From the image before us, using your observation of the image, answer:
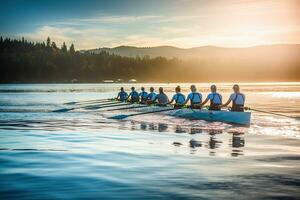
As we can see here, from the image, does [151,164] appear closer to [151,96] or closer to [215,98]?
[215,98]

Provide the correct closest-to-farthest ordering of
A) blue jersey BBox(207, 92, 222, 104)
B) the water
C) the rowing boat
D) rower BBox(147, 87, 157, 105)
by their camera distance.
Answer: the water
the rowing boat
blue jersey BBox(207, 92, 222, 104)
rower BBox(147, 87, 157, 105)

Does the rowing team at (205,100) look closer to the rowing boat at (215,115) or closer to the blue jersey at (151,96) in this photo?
the blue jersey at (151,96)

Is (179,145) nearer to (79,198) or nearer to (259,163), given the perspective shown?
(259,163)

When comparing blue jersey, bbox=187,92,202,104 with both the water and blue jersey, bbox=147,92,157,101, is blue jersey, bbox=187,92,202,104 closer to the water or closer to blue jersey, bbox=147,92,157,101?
the water

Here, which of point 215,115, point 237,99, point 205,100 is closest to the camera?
point 237,99

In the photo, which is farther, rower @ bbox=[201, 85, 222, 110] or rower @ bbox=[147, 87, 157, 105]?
rower @ bbox=[147, 87, 157, 105]

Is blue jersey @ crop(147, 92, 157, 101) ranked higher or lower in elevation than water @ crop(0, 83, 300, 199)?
higher

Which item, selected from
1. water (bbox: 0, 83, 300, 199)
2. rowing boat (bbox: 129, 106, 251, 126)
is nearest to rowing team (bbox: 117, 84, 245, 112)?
rowing boat (bbox: 129, 106, 251, 126)

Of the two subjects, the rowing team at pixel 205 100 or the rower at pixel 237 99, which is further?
the rowing team at pixel 205 100

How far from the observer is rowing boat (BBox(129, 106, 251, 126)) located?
1145 inches

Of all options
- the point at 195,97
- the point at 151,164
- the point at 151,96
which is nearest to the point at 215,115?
the point at 195,97

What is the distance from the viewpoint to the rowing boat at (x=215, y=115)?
29.1 metres

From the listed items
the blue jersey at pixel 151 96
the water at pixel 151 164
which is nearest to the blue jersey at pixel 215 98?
the water at pixel 151 164

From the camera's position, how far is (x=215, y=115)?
30.8 metres
